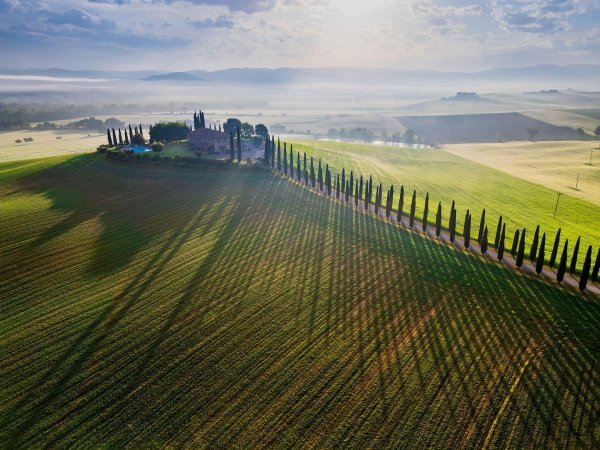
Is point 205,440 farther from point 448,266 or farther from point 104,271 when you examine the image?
point 448,266

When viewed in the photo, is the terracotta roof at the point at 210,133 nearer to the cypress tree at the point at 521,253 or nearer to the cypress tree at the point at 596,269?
the cypress tree at the point at 521,253

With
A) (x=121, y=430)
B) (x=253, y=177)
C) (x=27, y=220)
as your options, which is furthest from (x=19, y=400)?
(x=253, y=177)

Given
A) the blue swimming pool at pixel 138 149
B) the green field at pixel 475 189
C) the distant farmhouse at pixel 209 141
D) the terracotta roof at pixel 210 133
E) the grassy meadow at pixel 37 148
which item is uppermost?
the terracotta roof at pixel 210 133

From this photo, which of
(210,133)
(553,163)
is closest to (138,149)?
(210,133)

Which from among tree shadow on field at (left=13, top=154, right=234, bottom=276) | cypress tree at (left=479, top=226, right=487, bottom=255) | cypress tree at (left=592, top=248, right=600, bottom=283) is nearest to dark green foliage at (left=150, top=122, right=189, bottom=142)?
tree shadow on field at (left=13, top=154, right=234, bottom=276)

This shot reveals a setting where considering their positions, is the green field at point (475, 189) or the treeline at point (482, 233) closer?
the treeline at point (482, 233)

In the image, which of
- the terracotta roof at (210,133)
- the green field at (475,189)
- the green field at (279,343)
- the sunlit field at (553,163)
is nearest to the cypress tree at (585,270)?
the green field at (279,343)

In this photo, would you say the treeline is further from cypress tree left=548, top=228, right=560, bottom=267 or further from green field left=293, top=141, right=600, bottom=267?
green field left=293, top=141, right=600, bottom=267
